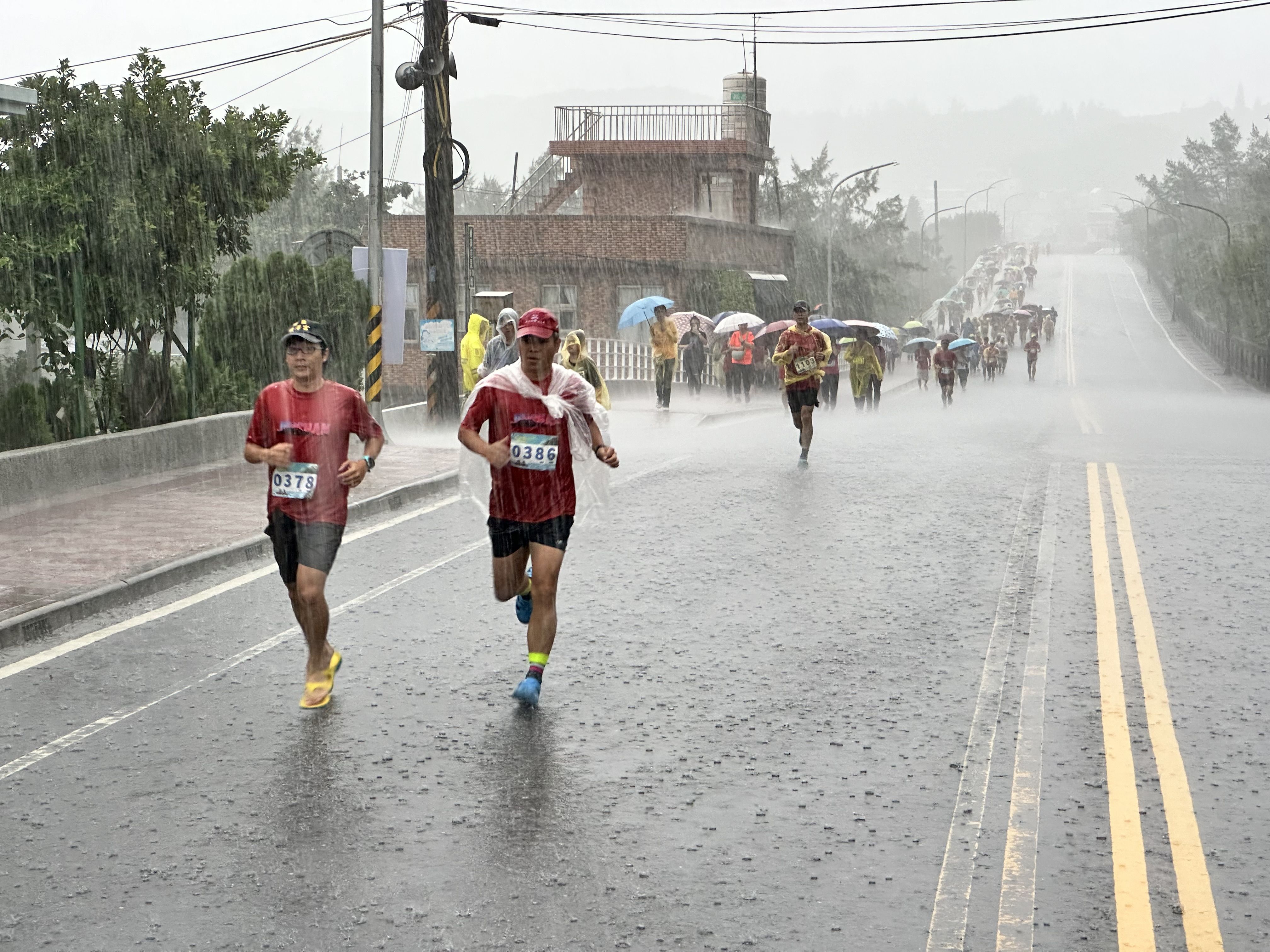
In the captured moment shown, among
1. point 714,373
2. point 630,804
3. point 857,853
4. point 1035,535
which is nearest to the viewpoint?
point 857,853

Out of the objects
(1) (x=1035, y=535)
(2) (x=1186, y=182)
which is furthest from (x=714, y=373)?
(2) (x=1186, y=182)

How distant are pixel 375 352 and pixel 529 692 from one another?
13.0 metres

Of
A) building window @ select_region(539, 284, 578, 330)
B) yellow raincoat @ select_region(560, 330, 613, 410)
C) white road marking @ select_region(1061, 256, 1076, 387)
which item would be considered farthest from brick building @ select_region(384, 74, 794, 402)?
yellow raincoat @ select_region(560, 330, 613, 410)

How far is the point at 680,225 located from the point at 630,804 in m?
39.6

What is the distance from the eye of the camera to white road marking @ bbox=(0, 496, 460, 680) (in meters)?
7.92

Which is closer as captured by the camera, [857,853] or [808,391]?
[857,853]

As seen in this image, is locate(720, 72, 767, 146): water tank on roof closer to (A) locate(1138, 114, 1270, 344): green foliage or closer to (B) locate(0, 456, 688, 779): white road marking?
(A) locate(1138, 114, 1270, 344): green foliage

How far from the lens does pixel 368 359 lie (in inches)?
766

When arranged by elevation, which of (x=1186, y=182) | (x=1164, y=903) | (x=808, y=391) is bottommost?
(x=1164, y=903)

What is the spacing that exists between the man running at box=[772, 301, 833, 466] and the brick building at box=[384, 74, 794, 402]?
2257cm

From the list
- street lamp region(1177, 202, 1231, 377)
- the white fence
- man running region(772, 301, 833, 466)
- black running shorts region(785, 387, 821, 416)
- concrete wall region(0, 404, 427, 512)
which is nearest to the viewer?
concrete wall region(0, 404, 427, 512)

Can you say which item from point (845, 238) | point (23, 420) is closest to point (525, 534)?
point (23, 420)

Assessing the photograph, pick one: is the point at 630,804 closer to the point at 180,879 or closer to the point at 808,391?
the point at 180,879

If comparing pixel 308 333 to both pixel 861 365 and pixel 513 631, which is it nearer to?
pixel 513 631
